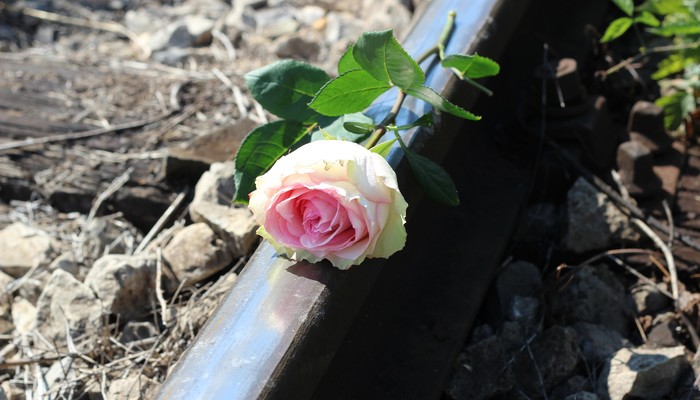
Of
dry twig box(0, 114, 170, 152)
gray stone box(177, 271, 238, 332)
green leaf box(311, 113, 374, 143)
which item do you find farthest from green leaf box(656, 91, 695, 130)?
dry twig box(0, 114, 170, 152)

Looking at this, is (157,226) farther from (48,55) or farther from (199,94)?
(48,55)

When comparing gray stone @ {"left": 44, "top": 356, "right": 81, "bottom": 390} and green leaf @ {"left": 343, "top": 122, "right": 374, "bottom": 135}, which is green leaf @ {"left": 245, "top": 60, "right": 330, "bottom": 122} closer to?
green leaf @ {"left": 343, "top": 122, "right": 374, "bottom": 135}

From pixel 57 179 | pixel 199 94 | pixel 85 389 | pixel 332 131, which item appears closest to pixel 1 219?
pixel 57 179

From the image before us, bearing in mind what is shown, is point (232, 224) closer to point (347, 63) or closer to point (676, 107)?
point (347, 63)

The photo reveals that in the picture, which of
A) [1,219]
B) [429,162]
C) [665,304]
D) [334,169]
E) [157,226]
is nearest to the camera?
[334,169]

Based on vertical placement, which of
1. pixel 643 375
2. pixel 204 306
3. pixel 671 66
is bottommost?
pixel 204 306

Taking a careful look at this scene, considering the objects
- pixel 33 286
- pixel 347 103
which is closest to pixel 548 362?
pixel 347 103

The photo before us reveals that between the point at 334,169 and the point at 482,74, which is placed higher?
the point at 334,169
